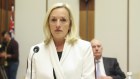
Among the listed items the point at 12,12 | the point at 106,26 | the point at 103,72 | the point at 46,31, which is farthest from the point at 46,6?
the point at 46,31

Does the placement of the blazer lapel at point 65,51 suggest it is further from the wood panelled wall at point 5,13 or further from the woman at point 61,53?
the wood panelled wall at point 5,13

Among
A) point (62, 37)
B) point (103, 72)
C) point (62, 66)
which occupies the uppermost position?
point (62, 37)

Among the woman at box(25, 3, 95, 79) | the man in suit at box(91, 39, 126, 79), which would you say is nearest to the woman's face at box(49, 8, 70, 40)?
the woman at box(25, 3, 95, 79)

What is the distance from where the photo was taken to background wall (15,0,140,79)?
5996 mm

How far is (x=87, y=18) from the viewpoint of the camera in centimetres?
612

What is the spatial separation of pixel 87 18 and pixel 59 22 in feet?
13.1

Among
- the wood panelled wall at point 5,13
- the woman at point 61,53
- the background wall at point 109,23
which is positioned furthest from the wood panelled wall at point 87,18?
the woman at point 61,53

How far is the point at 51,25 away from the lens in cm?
219

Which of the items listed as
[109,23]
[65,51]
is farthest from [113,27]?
[65,51]

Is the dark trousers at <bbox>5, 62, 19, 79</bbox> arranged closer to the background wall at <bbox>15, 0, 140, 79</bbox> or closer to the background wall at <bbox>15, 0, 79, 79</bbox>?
the background wall at <bbox>15, 0, 79, 79</bbox>

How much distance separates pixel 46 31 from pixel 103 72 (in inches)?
83.6

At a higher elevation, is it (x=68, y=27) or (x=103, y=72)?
(x=68, y=27)

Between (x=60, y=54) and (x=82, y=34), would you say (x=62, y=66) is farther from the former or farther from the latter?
(x=82, y=34)

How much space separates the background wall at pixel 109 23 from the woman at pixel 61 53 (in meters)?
3.85
